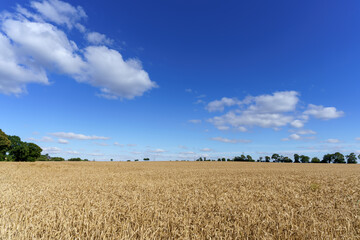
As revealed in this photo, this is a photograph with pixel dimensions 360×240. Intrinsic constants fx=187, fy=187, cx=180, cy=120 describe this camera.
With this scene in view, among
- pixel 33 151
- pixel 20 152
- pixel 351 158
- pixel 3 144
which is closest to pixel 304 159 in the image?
pixel 351 158

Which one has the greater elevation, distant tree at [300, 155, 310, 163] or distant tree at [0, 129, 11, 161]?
distant tree at [0, 129, 11, 161]

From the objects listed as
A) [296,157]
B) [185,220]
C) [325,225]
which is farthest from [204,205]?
[296,157]

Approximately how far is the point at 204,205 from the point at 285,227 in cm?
261

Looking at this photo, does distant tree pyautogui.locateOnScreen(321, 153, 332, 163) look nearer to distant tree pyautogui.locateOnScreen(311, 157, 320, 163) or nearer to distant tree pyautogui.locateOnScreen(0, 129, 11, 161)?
distant tree pyautogui.locateOnScreen(311, 157, 320, 163)

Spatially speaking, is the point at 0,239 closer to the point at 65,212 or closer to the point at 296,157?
the point at 65,212

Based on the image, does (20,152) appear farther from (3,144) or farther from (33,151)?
(3,144)

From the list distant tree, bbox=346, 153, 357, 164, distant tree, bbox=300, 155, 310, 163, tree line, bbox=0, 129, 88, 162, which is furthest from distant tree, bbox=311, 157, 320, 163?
tree line, bbox=0, 129, 88, 162

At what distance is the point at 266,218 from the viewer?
520cm

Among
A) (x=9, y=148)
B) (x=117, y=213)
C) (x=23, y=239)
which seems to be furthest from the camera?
(x=9, y=148)

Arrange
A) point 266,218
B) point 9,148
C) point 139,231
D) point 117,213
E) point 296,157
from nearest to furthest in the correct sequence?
1. point 139,231
2. point 266,218
3. point 117,213
4. point 9,148
5. point 296,157

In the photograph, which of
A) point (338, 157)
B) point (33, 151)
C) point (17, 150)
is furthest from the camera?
point (338, 157)

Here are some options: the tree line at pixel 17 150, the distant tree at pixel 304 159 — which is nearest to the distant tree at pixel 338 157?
the distant tree at pixel 304 159

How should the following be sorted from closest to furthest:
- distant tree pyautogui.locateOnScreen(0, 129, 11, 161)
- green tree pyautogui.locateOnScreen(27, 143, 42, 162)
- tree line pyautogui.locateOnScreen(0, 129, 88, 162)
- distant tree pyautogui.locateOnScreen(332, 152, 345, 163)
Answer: distant tree pyautogui.locateOnScreen(0, 129, 11, 161)
tree line pyautogui.locateOnScreen(0, 129, 88, 162)
green tree pyautogui.locateOnScreen(27, 143, 42, 162)
distant tree pyautogui.locateOnScreen(332, 152, 345, 163)

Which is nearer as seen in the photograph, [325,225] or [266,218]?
[325,225]
